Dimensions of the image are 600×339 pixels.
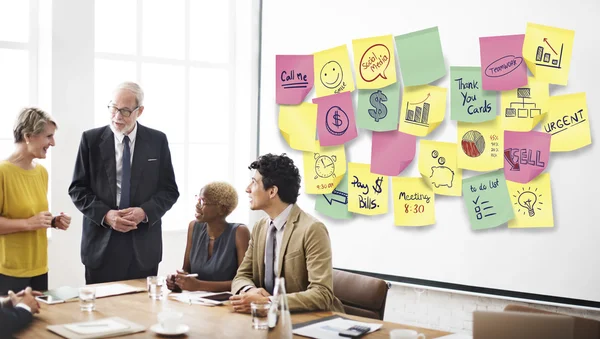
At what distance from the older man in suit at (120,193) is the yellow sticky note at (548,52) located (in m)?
2.09

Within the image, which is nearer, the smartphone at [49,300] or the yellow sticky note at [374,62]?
the smartphone at [49,300]

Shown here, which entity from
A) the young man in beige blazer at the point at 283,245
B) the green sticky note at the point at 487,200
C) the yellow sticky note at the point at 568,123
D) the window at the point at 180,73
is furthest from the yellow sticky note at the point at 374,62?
the young man in beige blazer at the point at 283,245

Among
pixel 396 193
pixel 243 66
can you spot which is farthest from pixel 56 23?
pixel 396 193

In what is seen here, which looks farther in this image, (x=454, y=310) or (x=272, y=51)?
(x=272, y=51)

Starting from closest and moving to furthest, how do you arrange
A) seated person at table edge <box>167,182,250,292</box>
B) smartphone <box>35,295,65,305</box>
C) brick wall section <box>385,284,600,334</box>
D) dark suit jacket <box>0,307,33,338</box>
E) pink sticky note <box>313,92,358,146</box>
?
dark suit jacket <box>0,307,33,338</box>
smartphone <box>35,295,65,305</box>
seated person at table edge <box>167,182,250,292</box>
brick wall section <box>385,284,600,334</box>
pink sticky note <box>313,92,358,146</box>

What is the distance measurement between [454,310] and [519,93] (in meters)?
1.30

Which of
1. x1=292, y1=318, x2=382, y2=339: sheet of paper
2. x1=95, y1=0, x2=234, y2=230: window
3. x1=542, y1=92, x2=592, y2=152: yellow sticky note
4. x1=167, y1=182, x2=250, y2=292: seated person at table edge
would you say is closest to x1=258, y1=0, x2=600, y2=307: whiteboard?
x1=542, y1=92, x2=592, y2=152: yellow sticky note

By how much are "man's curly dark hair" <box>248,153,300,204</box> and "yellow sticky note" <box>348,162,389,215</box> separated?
1241 mm

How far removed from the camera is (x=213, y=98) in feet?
16.8

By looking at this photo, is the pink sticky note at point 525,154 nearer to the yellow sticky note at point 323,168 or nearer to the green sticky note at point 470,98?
the green sticky note at point 470,98

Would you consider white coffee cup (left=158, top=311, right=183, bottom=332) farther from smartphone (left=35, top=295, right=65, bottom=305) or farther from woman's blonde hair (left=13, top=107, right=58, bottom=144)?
woman's blonde hair (left=13, top=107, right=58, bottom=144)

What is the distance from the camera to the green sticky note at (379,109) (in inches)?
165

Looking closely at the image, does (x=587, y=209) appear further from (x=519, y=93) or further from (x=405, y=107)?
(x=405, y=107)

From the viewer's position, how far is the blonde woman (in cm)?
340
